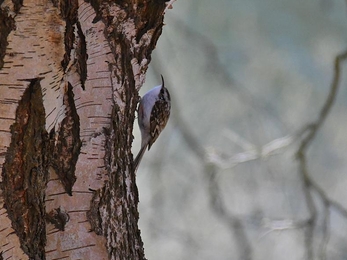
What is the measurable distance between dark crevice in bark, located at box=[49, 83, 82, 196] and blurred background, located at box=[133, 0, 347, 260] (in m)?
2.33

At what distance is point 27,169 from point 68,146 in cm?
24

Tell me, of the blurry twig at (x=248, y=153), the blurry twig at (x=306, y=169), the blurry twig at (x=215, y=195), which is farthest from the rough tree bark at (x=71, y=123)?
the blurry twig at (x=215, y=195)

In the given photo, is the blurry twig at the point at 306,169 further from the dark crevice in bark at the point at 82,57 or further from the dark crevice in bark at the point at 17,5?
the dark crevice in bark at the point at 17,5

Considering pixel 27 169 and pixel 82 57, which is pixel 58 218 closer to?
pixel 27 169

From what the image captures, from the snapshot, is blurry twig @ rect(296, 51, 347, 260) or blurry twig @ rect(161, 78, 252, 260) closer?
blurry twig @ rect(296, 51, 347, 260)

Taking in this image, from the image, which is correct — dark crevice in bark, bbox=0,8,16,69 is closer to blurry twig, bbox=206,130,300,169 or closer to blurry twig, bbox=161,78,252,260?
blurry twig, bbox=206,130,300,169

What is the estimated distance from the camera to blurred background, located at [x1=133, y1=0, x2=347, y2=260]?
161 inches

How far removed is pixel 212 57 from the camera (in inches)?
162

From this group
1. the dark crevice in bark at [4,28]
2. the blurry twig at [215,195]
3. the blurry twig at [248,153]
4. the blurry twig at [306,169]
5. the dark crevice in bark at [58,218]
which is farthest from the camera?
the blurry twig at [215,195]

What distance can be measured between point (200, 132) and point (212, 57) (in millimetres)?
617

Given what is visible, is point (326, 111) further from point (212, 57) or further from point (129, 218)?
point (129, 218)

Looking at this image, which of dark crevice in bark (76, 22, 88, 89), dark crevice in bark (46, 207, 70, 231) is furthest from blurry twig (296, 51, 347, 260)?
dark crevice in bark (46, 207, 70, 231)

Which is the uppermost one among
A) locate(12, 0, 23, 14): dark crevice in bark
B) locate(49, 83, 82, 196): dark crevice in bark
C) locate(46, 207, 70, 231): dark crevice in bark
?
locate(12, 0, 23, 14): dark crevice in bark

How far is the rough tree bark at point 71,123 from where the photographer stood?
1123 millimetres
